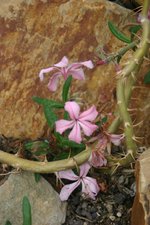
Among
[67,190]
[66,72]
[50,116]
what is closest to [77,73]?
[66,72]

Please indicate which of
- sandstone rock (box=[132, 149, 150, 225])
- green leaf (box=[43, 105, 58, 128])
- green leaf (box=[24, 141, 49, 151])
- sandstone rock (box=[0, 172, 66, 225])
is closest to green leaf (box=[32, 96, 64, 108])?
green leaf (box=[43, 105, 58, 128])

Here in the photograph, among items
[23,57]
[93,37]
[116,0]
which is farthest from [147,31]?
[116,0]

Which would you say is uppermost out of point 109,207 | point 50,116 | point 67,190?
point 50,116

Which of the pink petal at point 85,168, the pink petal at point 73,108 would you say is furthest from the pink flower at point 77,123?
the pink petal at point 85,168

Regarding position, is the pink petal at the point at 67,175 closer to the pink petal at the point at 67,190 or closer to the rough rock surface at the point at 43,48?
the pink petal at the point at 67,190

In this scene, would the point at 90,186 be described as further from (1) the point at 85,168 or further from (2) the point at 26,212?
(2) the point at 26,212

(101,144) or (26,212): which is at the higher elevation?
(101,144)

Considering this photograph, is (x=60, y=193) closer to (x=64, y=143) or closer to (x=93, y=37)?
(x=64, y=143)
